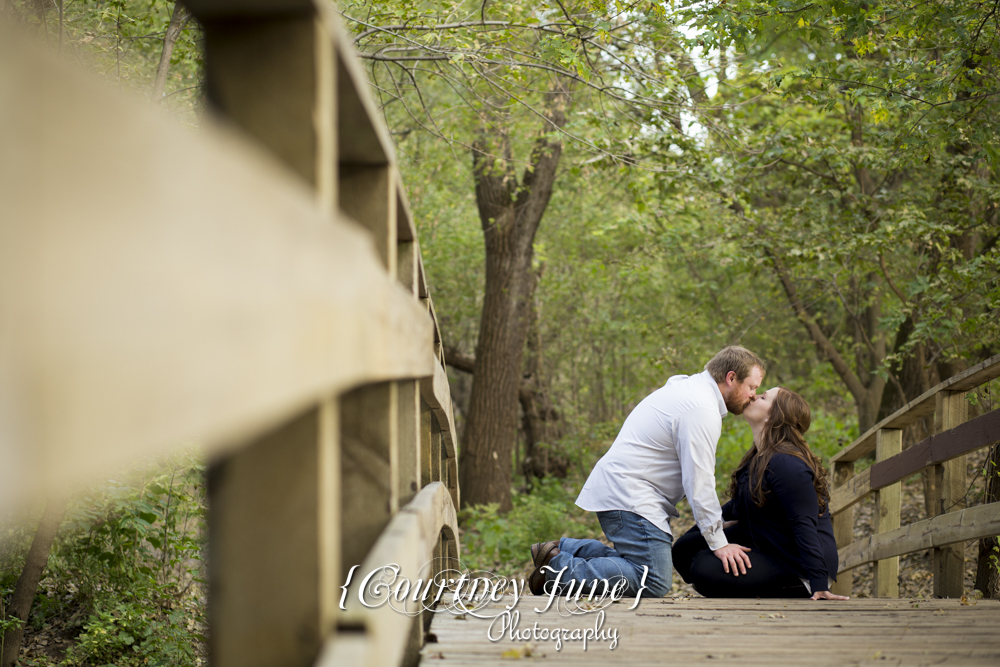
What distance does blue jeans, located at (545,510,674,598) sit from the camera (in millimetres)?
4043

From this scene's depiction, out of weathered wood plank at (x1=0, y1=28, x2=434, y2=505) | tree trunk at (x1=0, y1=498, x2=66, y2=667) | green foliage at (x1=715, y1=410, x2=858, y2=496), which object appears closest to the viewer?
weathered wood plank at (x1=0, y1=28, x2=434, y2=505)

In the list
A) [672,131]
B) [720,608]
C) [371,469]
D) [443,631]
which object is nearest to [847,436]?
[672,131]

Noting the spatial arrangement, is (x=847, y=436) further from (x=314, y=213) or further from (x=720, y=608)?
(x=314, y=213)

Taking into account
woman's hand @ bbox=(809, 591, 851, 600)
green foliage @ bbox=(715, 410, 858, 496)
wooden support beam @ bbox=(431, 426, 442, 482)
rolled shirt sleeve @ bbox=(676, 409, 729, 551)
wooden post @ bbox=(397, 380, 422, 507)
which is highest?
wooden post @ bbox=(397, 380, 422, 507)

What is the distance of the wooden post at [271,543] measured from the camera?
1046mm

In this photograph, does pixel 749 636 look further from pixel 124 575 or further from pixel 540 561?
pixel 124 575

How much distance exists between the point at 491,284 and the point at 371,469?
8292 millimetres

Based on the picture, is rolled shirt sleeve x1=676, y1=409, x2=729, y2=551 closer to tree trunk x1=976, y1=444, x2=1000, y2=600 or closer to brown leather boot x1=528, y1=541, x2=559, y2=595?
brown leather boot x1=528, y1=541, x2=559, y2=595

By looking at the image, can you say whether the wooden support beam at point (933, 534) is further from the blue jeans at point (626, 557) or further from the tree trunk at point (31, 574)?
the tree trunk at point (31, 574)

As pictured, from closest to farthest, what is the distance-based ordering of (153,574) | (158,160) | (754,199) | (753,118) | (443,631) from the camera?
(158,160) → (443,631) → (153,574) → (753,118) → (754,199)

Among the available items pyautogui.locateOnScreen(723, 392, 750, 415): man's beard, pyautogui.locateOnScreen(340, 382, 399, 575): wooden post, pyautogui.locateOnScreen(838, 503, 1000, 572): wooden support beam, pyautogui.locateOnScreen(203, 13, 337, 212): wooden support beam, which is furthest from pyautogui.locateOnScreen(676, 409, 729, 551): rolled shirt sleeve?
pyautogui.locateOnScreen(203, 13, 337, 212): wooden support beam

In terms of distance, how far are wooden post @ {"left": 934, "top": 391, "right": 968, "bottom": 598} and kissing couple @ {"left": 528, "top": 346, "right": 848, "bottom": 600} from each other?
1.89 ft

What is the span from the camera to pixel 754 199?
32.3ft

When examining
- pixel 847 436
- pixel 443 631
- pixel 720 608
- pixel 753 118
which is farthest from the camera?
pixel 847 436
